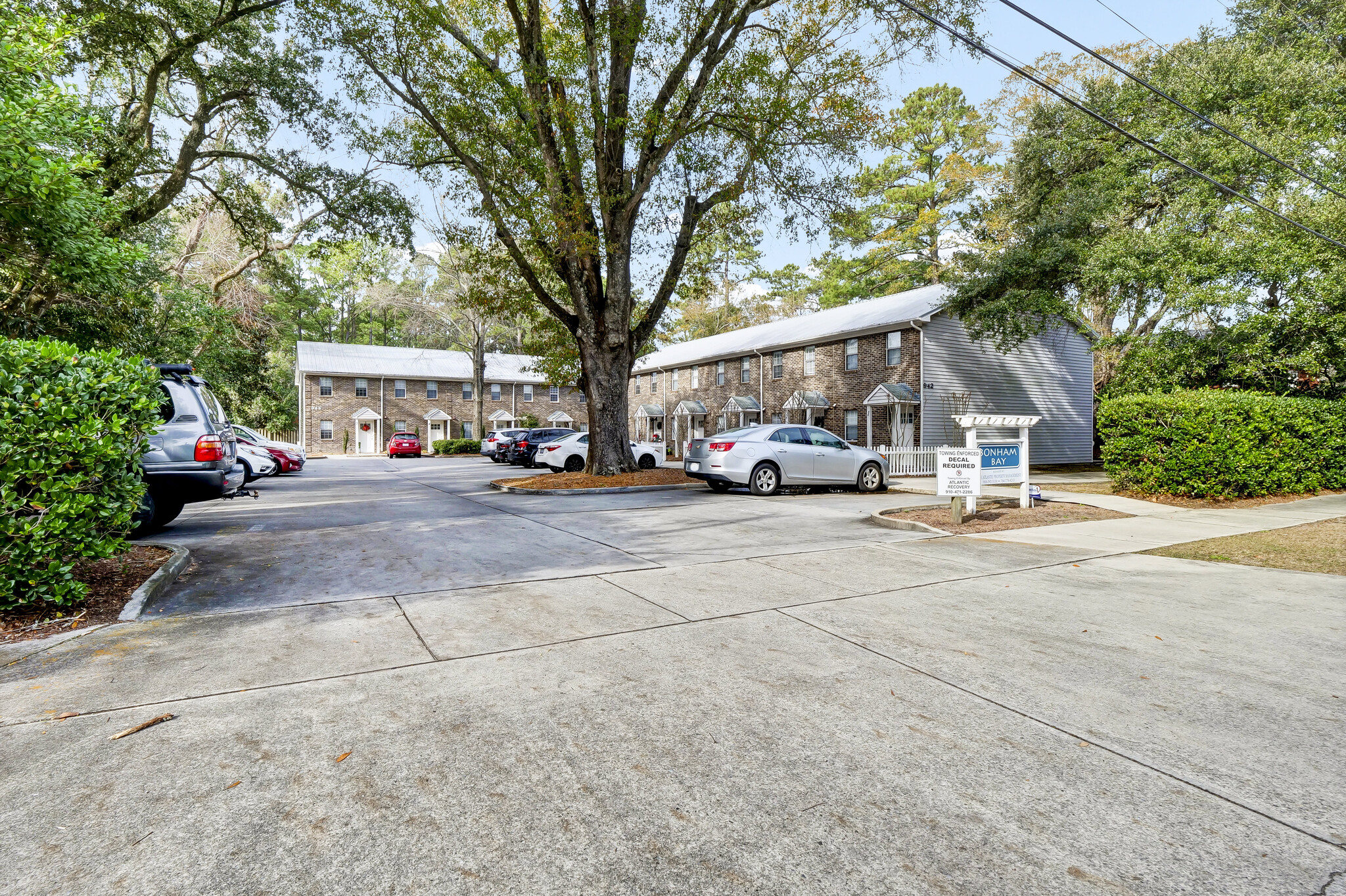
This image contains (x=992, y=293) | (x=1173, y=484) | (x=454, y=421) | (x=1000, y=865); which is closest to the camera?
(x=1000, y=865)

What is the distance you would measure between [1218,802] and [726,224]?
18563 millimetres

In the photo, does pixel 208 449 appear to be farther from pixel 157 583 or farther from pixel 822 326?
pixel 822 326

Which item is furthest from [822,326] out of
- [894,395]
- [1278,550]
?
[1278,550]

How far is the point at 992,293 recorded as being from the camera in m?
21.8

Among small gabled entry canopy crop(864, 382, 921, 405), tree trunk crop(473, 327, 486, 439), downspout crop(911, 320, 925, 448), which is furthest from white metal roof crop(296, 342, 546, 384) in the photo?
downspout crop(911, 320, 925, 448)

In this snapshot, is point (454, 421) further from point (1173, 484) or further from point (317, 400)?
point (1173, 484)

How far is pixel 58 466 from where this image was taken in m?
4.81

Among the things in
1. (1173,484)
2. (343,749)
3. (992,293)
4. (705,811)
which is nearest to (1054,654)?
(705,811)

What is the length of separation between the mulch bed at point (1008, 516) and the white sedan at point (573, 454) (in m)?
12.8

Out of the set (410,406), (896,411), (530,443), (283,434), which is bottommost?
(530,443)

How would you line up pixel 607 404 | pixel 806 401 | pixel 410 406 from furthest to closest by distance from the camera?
1. pixel 410 406
2. pixel 806 401
3. pixel 607 404

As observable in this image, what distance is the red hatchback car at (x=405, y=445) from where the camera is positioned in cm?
4138

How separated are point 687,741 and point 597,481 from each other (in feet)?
47.0

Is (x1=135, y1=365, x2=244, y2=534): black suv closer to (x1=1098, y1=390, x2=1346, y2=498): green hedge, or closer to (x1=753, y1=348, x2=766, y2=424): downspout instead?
(x1=1098, y1=390, x2=1346, y2=498): green hedge
